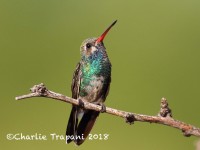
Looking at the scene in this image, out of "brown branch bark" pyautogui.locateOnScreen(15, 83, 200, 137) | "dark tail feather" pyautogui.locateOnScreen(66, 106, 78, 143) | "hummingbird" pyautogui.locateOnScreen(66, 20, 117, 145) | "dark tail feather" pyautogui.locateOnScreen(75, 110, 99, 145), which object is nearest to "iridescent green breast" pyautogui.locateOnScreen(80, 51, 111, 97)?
"hummingbird" pyautogui.locateOnScreen(66, 20, 117, 145)

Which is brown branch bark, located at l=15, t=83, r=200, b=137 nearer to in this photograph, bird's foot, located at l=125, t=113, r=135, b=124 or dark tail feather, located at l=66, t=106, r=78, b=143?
bird's foot, located at l=125, t=113, r=135, b=124

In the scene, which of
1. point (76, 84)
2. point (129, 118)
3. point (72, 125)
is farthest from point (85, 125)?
point (129, 118)

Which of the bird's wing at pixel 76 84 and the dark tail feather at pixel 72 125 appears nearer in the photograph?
the dark tail feather at pixel 72 125

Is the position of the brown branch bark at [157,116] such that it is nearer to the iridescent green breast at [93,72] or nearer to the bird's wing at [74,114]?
the bird's wing at [74,114]

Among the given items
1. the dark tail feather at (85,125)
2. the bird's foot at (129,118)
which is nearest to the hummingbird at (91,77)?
the dark tail feather at (85,125)

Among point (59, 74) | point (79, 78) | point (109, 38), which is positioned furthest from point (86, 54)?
point (109, 38)

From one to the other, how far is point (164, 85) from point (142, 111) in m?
1.00

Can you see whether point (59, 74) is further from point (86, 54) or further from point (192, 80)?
point (86, 54)

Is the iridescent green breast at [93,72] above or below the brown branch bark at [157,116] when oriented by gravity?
above

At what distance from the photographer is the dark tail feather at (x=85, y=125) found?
208 inches

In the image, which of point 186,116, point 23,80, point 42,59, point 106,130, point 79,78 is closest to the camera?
point 79,78

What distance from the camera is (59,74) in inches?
348

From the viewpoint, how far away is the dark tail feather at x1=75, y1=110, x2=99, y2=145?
5293 mm

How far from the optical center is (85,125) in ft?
17.9
